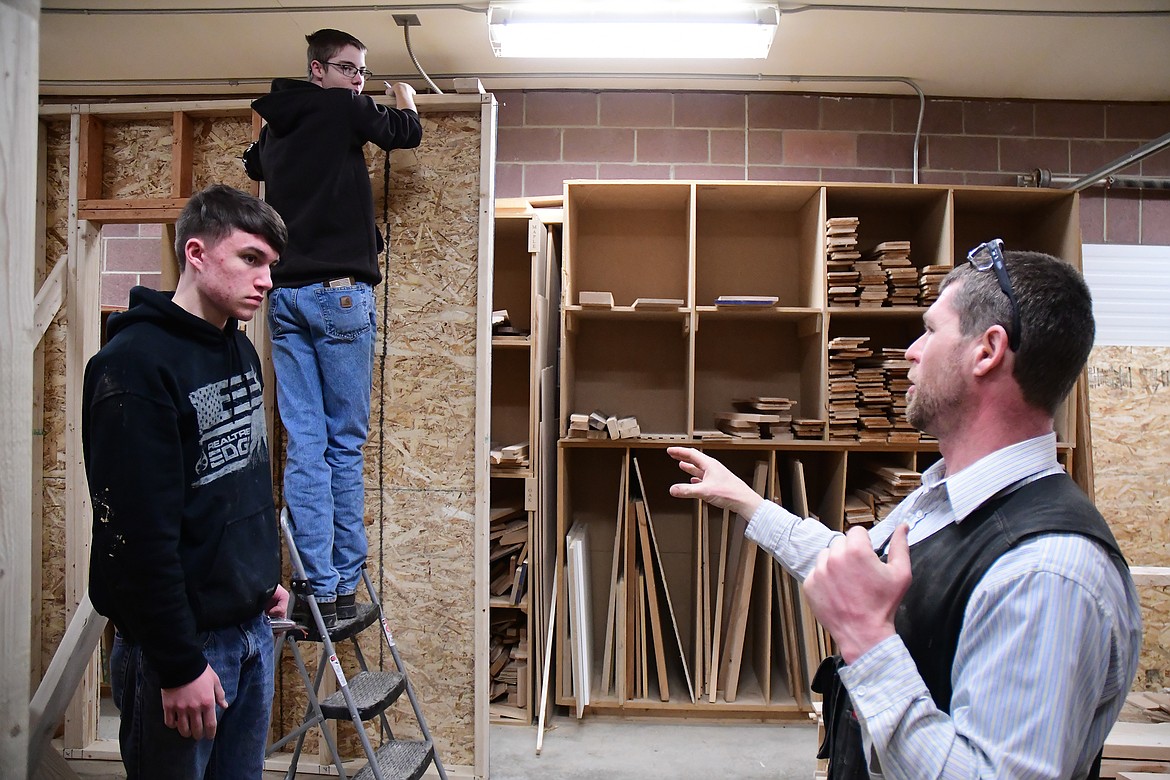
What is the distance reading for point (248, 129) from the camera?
290 centimetres

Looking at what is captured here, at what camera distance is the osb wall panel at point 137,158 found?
2.92 metres

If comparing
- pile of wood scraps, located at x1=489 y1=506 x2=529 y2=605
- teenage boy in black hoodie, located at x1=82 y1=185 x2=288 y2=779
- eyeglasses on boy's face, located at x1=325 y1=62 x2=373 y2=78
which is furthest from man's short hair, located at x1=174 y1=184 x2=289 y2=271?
pile of wood scraps, located at x1=489 y1=506 x2=529 y2=605

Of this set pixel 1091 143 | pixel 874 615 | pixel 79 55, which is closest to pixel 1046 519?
pixel 874 615

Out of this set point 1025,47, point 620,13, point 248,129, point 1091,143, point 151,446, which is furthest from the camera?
point 1091,143

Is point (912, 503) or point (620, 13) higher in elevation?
point (620, 13)

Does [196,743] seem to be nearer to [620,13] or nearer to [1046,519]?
[1046,519]

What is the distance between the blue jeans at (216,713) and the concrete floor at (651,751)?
5.37 feet

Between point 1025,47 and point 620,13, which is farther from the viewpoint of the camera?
point 1025,47

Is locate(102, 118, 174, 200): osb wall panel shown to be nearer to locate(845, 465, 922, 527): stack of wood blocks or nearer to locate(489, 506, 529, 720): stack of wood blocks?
locate(489, 506, 529, 720): stack of wood blocks

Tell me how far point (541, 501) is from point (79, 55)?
362cm

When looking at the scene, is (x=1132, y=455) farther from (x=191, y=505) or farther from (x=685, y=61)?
(x=191, y=505)

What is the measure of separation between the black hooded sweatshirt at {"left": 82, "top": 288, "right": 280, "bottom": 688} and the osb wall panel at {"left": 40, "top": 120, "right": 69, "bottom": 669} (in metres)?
2.07

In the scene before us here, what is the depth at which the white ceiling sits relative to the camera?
3293 millimetres

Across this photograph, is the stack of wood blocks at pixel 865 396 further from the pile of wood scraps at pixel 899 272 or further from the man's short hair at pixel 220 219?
the man's short hair at pixel 220 219
